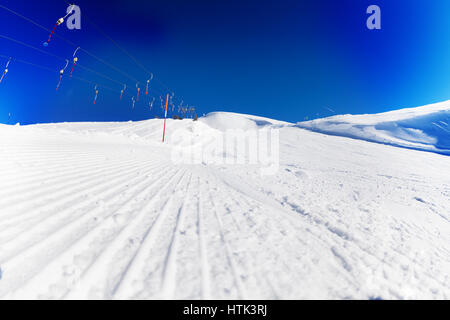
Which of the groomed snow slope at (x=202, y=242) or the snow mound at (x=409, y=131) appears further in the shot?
the snow mound at (x=409, y=131)

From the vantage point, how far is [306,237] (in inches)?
104

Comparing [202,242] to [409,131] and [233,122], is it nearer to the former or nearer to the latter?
[409,131]

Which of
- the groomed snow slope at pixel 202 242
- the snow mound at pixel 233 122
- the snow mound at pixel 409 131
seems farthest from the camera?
the snow mound at pixel 233 122

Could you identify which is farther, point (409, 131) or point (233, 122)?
point (233, 122)

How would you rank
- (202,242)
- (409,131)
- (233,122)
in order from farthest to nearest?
1. (233,122)
2. (409,131)
3. (202,242)

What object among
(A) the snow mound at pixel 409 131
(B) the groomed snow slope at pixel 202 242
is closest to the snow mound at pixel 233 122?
(A) the snow mound at pixel 409 131

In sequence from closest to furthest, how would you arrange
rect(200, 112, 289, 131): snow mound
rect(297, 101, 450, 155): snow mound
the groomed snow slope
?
the groomed snow slope < rect(297, 101, 450, 155): snow mound < rect(200, 112, 289, 131): snow mound

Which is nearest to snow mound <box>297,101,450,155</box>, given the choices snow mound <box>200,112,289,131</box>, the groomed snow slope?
the groomed snow slope

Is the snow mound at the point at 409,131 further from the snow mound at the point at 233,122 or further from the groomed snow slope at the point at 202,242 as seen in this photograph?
the snow mound at the point at 233,122

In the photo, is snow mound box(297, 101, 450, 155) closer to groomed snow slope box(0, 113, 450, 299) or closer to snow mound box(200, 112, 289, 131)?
groomed snow slope box(0, 113, 450, 299)

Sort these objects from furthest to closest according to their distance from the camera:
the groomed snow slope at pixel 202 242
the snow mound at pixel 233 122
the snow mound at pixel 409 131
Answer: the snow mound at pixel 233 122, the snow mound at pixel 409 131, the groomed snow slope at pixel 202 242

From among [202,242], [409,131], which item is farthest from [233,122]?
[202,242]
